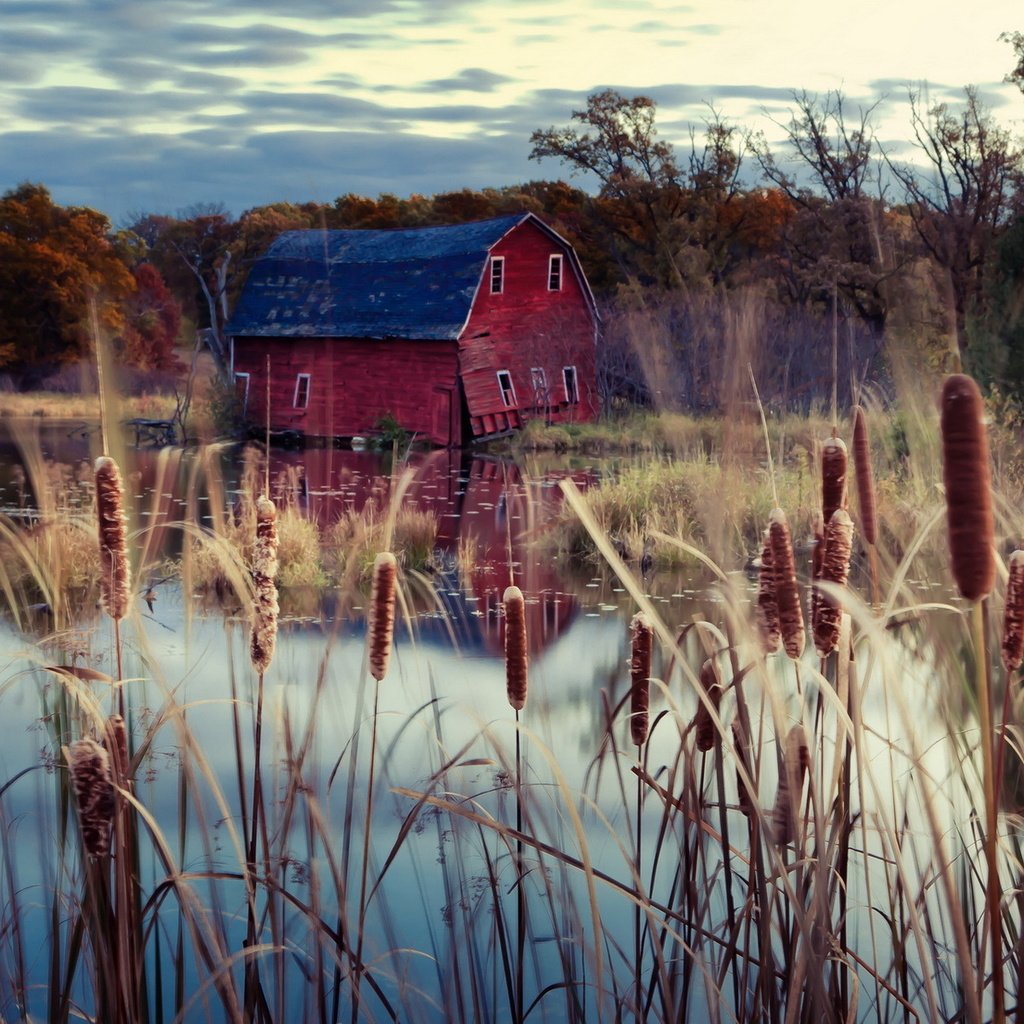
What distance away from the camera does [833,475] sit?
1885 millimetres

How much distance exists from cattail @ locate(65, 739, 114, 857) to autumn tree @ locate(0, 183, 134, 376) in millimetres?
31489

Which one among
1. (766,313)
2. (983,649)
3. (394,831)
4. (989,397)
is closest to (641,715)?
(983,649)

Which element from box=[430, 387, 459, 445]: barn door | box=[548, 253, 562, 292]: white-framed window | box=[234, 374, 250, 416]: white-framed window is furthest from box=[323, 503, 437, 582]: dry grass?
box=[234, 374, 250, 416]: white-framed window

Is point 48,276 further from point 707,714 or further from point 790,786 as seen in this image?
point 790,786

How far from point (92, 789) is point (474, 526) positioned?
12.4 meters

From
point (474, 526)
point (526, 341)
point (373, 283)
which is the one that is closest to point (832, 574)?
point (474, 526)

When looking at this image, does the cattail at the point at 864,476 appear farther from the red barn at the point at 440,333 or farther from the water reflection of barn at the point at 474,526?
the red barn at the point at 440,333

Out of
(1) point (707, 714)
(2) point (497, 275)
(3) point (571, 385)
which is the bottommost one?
(1) point (707, 714)

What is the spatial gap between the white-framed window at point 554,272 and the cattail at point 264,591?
1032 inches

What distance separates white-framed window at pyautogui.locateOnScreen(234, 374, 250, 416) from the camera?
28.0 m

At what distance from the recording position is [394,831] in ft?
16.0

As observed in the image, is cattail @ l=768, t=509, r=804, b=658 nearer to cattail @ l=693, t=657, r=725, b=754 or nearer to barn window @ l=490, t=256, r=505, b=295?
cattail @ l=693, t=657, r=725, b=754

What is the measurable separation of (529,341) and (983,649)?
2635 cm

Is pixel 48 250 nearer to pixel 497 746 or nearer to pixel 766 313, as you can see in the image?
pixel 766 313
